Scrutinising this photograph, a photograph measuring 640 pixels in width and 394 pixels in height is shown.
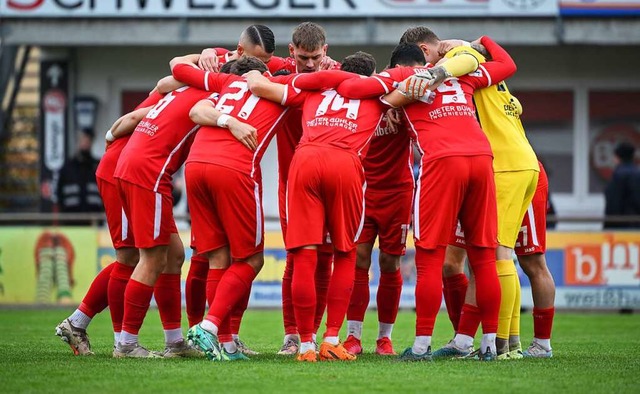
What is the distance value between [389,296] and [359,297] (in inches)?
9.9

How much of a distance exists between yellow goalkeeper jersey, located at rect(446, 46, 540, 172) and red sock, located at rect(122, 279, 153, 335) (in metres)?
2.77

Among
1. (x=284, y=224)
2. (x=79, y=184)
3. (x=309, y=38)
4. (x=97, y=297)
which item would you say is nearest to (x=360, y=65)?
(x=309, y=38)

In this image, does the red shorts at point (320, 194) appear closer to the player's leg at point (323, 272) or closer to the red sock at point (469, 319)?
the player's leg at point (323, 272)

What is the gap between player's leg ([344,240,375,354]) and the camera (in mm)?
9703

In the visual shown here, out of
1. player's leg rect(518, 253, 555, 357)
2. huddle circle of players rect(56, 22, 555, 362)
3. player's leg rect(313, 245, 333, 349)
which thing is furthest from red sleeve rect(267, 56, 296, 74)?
player's leg rect(518, 253, 555, 357)

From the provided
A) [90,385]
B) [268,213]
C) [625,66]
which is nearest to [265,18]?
[268,213]

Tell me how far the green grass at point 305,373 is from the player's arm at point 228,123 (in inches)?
62.7

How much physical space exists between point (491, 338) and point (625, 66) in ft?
43.2

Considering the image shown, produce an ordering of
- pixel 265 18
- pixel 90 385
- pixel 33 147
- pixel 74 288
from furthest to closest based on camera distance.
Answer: pixel 33 147 < pixel 265 18 < pixel 74 288 < pixel 90 385

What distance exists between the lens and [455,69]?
8883 mm

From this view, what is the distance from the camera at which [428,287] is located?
8633mm

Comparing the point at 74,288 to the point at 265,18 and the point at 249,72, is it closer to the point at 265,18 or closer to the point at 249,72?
the point at 265,18

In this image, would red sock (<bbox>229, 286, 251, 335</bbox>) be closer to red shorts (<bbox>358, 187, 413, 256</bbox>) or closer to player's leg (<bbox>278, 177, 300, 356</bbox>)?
player's leg (<bbox>278, 177, 300, 356</bbox>)

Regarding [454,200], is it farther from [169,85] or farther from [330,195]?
[169,85]
